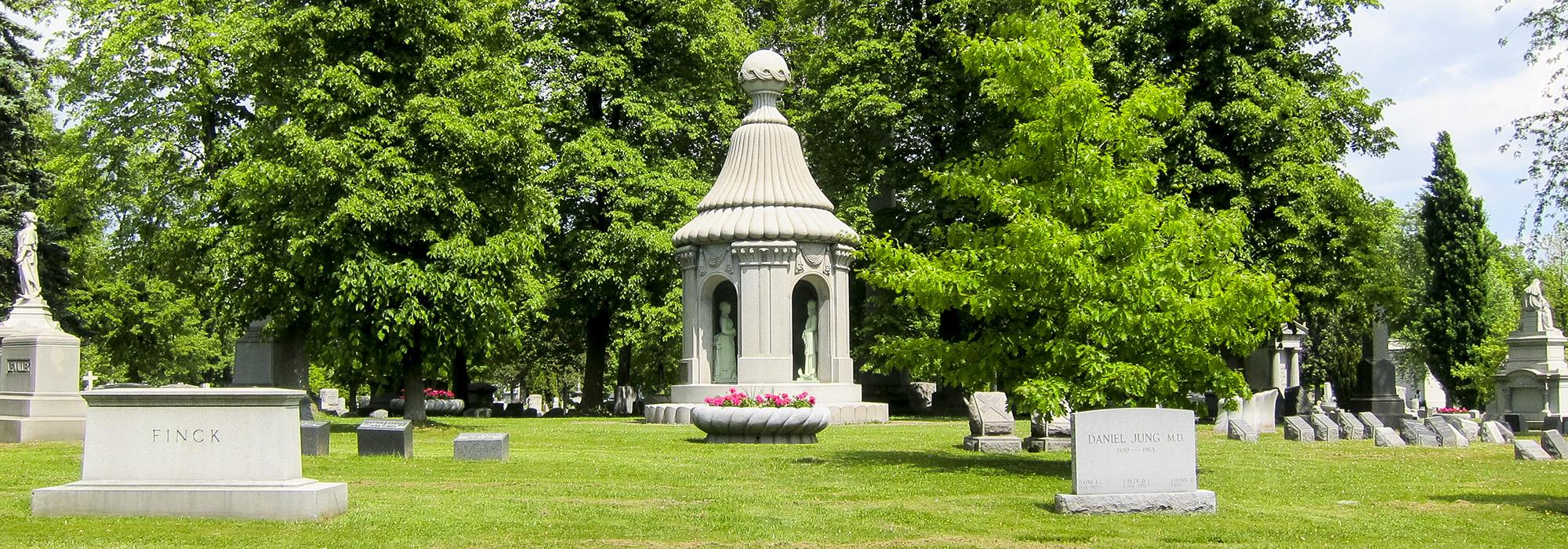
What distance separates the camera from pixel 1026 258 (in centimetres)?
1731

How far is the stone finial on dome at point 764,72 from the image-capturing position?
33906mm

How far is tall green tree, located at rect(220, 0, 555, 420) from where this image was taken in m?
26.0

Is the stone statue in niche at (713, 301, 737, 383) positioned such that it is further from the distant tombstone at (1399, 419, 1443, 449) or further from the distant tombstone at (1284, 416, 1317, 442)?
the distant tombstone at (1399, 419, 1443, 449)

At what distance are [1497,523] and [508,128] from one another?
19550 mm

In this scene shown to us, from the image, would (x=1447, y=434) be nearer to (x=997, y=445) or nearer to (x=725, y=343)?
(x=997, y=445)

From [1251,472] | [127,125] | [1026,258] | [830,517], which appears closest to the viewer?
[830,517]

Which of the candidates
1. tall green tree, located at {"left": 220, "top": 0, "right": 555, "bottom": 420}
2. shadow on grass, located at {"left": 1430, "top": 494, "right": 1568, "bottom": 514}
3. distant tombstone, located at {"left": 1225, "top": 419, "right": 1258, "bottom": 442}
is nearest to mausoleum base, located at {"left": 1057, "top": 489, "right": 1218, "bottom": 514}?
shadow on grass, located at {"left": 1430, "top": 494, "right": 1568, "bottom": 514}

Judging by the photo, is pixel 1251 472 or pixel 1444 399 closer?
pixel 1251 472

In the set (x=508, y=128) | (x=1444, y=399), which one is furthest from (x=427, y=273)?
(x=1444, y=399)

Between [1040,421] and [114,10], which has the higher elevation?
[114,10]

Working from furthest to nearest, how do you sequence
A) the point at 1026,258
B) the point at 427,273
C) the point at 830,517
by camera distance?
the point at 427,273
the point at 1026,258
the point at 830,517

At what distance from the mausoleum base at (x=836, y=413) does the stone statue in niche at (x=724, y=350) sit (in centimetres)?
119

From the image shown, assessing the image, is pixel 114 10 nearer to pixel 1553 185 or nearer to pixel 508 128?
pixel 508 128

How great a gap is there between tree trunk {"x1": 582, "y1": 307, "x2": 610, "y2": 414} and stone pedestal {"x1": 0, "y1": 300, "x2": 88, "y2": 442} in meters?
19.5
